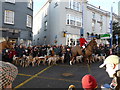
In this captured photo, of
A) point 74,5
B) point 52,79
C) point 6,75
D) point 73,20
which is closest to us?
point 6,75

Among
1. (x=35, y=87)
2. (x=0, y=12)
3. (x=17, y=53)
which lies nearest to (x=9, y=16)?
(x=0, y=12)

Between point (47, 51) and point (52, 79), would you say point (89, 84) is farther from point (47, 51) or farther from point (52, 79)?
point (47, 51)

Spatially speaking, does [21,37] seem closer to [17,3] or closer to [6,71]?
[17,3]

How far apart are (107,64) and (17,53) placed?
9896mm

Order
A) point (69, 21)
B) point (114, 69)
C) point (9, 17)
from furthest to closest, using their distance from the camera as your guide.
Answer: point (69, 21), point (9, 17), point (114, 69)

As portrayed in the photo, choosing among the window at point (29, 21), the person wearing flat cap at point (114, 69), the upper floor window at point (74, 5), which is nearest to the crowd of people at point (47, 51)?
the window at point (29, 21)

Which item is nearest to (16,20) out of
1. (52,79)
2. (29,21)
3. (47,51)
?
(29,21)

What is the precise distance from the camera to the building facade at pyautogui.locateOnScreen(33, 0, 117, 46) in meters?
19.1

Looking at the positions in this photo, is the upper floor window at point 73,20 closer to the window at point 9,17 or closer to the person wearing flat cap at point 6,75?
the window at point 9,17

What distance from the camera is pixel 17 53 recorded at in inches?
404

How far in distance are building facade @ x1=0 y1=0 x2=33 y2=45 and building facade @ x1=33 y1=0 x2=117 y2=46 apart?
4.80 metres

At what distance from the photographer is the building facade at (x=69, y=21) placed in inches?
754

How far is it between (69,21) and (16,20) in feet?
30.1

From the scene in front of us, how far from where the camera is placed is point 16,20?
54.3ft
